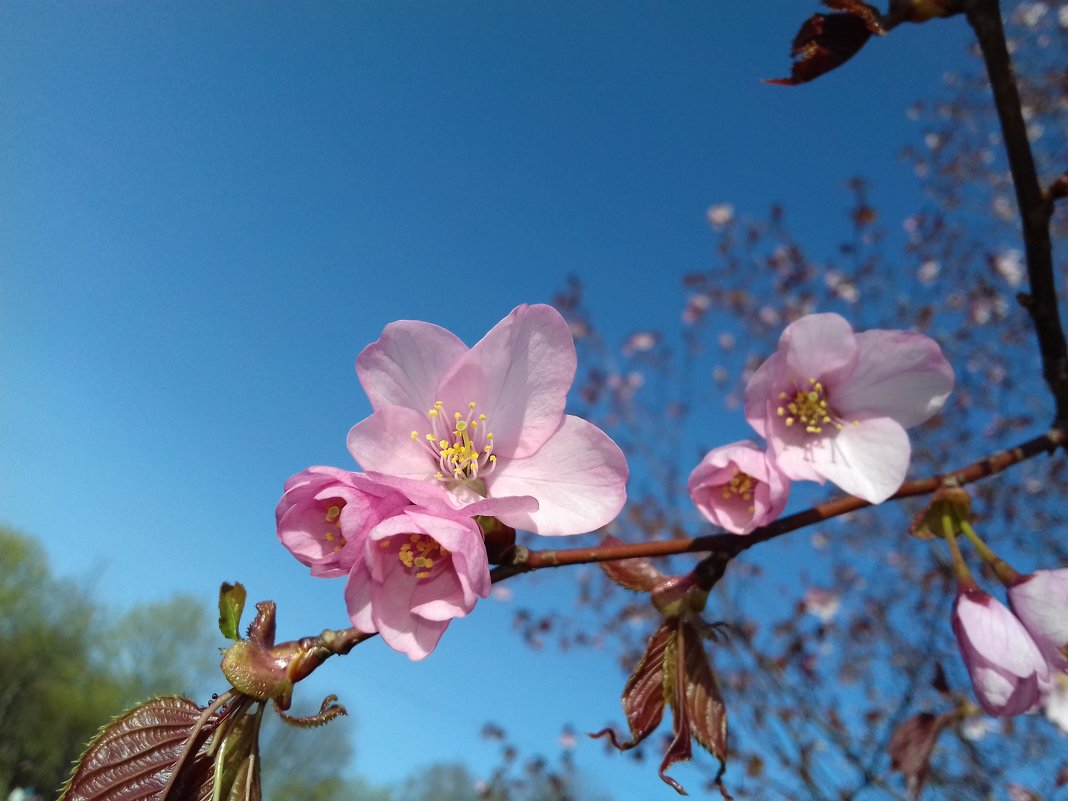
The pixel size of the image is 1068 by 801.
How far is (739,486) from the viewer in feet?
2.71

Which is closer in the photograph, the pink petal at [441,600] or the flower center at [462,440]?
the pink petal at [441,600]

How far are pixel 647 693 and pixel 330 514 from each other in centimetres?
40

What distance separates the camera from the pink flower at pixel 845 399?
87cm

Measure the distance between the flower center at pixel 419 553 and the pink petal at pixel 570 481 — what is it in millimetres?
78

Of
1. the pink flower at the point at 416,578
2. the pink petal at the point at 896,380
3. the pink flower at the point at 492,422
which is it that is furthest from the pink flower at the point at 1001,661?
the pink flower at the point at 416,578

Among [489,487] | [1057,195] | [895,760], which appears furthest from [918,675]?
[489,487]

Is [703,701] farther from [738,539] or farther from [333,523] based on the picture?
[333,523]

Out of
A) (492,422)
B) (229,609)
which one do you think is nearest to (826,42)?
(492,422)

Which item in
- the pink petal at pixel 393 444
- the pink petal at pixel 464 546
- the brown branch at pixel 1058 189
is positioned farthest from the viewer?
the brown branch at pixel 1058 189

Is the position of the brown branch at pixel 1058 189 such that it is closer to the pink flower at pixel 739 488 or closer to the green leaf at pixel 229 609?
the pink flower at pixel 739 488

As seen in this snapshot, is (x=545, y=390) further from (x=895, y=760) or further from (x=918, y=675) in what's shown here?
(x=918, y=675)

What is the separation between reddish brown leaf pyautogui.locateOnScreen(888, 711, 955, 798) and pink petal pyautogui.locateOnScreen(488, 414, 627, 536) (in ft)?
1.88

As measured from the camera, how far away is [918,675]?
349 centimetres

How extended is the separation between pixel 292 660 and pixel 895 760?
793 millimetres
